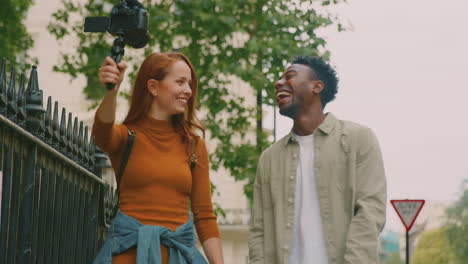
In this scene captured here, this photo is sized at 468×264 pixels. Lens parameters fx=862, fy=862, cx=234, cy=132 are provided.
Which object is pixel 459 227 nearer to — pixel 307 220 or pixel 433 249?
pixel 433 249

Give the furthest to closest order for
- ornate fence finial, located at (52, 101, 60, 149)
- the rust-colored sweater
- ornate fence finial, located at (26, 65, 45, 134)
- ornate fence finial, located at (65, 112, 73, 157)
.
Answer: ornate fence finial, located at (65, 112, 73, 157), ornate fence finial, located at (52, 101, 60, 149), the rust-colored sweater, ornate fence finial, located at (26, 65, 45, 134)

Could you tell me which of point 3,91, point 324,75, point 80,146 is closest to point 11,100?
point 3,91

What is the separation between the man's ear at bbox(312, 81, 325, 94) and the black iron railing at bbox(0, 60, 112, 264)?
1.53m

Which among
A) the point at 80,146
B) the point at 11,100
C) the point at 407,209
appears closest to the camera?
the point at 11,100

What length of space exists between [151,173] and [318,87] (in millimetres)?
1568

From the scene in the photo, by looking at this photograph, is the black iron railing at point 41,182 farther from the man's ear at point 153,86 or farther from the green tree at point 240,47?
the green tree at point 240,47

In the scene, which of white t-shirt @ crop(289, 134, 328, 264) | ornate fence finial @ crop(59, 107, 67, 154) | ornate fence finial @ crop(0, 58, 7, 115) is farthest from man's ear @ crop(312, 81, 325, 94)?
ornate fence finial @ crop(0, 58, 7, 115)

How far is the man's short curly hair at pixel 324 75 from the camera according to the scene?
577cm

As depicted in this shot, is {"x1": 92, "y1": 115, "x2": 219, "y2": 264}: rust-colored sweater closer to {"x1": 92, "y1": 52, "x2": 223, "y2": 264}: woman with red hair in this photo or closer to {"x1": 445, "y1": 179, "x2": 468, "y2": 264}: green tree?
{"x1": 92, "y1": 52, "x2": 223, "y2": 264}: woman with red hair

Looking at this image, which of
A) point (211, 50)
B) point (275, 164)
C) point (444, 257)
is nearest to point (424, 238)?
point (444, 257)

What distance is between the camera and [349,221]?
17.5 feet

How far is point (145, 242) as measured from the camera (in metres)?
4.41

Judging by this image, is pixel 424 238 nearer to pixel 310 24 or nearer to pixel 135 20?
pixel 310 24

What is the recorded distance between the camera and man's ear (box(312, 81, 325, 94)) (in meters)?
5.68
